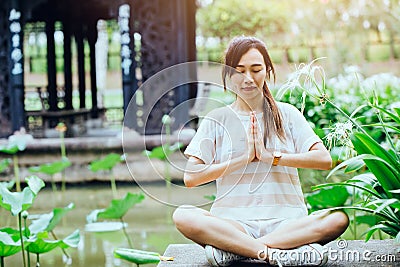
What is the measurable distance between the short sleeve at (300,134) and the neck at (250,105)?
0.13 meters

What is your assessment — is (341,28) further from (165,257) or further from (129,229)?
(165,257)

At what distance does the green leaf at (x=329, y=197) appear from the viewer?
162 inches

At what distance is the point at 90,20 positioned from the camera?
506 inches

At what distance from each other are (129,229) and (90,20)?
7970 millimetres

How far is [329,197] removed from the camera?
13.8 ft

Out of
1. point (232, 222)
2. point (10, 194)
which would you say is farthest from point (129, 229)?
point (232, 222)

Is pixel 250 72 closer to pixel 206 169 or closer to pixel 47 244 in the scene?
pixel 206 169

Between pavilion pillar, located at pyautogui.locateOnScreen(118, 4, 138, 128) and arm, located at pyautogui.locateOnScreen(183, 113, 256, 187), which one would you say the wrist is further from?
pavilion pillar, located at pyautogui.locateOnScreen(118, 4, 138, 128)

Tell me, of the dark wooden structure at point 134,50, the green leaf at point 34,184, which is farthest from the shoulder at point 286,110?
the dark wooden structure at point 134,50

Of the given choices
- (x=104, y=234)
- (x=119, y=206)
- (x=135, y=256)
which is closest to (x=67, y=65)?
(x=104, y=234)

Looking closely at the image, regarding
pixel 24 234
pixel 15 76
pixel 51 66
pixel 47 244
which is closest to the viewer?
pixel 47 244

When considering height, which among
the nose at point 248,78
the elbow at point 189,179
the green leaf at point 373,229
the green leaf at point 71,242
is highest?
the nose at point 248,78

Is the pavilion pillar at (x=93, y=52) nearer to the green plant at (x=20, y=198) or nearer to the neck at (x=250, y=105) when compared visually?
the green plant at (x=20, y=198)
